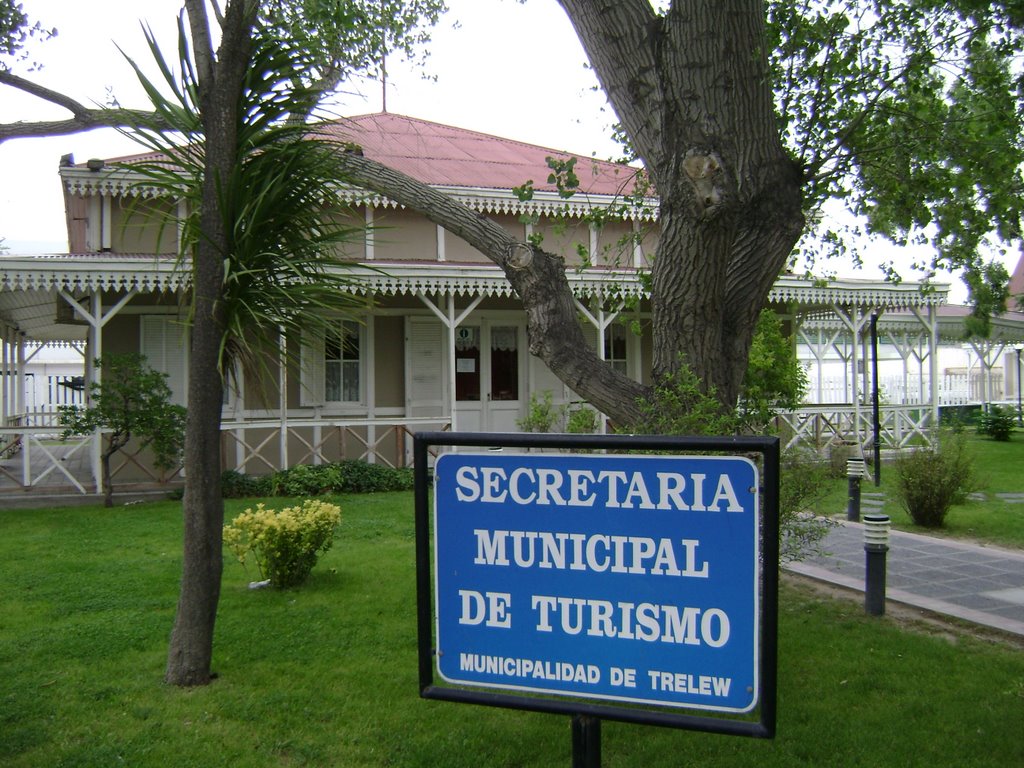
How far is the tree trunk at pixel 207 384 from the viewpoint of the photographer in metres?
4.84

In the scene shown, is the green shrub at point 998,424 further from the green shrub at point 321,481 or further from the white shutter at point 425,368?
the green shrub at point 321,481

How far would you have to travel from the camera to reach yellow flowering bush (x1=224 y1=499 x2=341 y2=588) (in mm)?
7004

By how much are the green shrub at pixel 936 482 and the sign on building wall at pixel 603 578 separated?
900cm

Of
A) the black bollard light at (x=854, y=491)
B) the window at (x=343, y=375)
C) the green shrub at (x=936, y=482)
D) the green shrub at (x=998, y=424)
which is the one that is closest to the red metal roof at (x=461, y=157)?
the window at (x=343, y=375)

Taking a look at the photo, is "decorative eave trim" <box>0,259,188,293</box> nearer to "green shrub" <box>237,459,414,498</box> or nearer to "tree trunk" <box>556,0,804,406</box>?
"green shrub" <box>237,459,414,498</box>

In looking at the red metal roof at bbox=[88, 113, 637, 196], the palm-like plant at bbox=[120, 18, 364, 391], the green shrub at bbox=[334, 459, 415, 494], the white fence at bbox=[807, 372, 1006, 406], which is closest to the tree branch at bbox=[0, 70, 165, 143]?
the palm-like plant at bbox=[120, 18, 364, 391]

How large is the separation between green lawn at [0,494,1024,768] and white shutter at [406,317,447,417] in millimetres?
7785

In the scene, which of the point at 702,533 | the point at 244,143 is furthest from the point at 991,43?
the point at 702,533

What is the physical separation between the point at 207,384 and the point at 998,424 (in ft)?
76.4

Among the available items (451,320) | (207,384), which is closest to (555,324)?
(207,384)

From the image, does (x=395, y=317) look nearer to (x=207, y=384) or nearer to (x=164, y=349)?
(x=164, y=349)

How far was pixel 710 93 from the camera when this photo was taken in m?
5.16

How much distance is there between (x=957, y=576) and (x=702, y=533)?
667 cm

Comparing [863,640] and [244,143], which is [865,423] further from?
[244,143]
